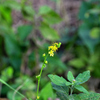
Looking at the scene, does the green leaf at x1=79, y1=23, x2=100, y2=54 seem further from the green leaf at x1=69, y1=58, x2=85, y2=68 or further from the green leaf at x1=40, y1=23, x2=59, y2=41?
the green leaf at x1=40, y1=23, x2=59, y2=41

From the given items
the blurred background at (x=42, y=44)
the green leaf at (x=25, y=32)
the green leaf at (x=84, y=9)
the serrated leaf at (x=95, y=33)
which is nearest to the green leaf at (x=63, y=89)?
the blurred background at (x=42, y=44)

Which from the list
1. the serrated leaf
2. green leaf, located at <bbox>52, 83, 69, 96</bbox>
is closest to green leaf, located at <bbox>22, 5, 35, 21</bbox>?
the serrated leaf

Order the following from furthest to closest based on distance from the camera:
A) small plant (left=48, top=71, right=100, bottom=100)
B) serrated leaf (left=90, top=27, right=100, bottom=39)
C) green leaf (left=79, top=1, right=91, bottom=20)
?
green leaf (left=79, top=1, right=91, bottom=20) < serrated leaf (left=90, top=27, right=100, bottom=39) < small plant (left=48, top=71, right=100, bottom=100)

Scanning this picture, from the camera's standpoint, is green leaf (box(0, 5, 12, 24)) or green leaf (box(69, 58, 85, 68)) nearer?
green leaf (box(0, 5, 12, 24))

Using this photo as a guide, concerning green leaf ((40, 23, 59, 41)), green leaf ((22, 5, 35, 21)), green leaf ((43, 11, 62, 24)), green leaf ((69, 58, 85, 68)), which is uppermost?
green leaf ((22, 5, 35, 21))

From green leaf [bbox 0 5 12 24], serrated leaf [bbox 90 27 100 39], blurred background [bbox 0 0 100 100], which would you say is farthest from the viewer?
serrated leaf [bbox 90 27 100 39]

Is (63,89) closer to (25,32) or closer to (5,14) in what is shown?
(25,32)

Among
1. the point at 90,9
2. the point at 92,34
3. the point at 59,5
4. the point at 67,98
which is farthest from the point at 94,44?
the point at 67,98

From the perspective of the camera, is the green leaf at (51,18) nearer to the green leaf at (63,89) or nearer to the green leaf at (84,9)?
the green leaf at (84,9)

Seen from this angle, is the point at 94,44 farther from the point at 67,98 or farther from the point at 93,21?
the point at 67,98
